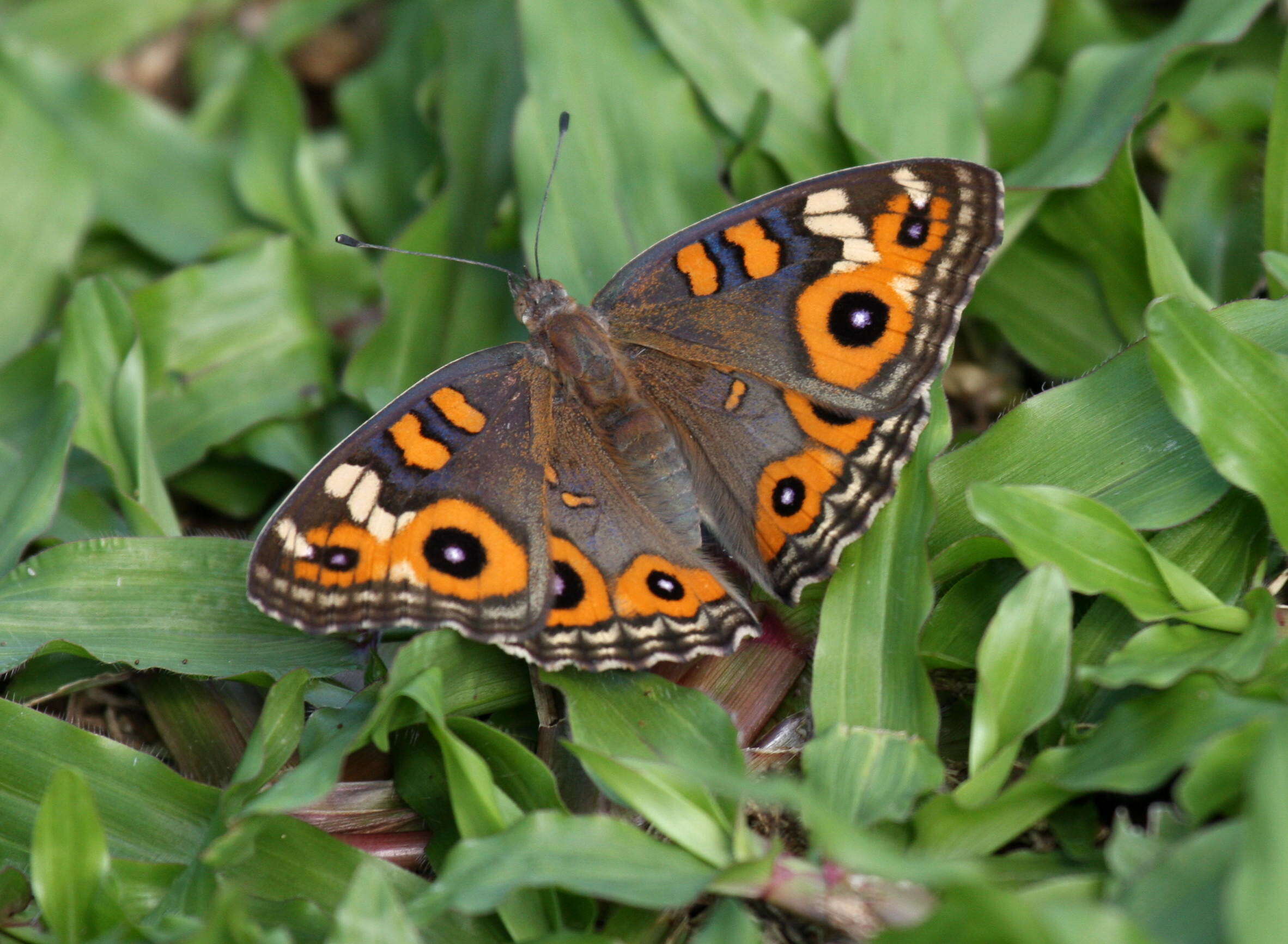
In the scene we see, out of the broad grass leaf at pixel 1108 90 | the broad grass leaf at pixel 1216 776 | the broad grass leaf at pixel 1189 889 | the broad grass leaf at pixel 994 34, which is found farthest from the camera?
the broad grass leaf at pixel 994 34

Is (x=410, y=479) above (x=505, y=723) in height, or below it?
above

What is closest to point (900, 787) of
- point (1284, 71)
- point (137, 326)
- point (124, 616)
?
point (124, 616)

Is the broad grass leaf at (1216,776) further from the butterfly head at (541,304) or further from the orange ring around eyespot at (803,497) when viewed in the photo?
the butterfly head at (541,304)

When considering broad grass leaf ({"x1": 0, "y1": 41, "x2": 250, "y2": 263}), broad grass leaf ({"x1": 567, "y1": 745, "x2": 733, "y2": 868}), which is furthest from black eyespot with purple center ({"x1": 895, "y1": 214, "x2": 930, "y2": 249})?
broad grass leaf ({"x1": 0, "y1": 41, "x2": 250, "y2": 263})

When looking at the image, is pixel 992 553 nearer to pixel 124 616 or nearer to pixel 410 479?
pixel 410 479

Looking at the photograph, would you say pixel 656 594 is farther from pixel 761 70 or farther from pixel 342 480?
pixel 761 70

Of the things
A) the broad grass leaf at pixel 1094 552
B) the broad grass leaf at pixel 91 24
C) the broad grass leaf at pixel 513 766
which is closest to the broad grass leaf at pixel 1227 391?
the broad grass leaf at pixel 1094 552

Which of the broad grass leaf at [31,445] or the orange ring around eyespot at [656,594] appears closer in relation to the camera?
the orange ring around eyespot at [656,594]

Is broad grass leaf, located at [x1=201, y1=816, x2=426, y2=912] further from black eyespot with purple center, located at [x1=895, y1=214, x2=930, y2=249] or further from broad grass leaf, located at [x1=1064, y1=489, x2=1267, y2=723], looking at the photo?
black eyespot with purple center, located at [x1=895, y1=214, x2=930, y2=249]
